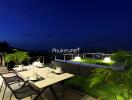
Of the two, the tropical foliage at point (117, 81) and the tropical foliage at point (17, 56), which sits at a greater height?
the tropical foliage at point (17, 56)

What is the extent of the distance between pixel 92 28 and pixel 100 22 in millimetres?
1285

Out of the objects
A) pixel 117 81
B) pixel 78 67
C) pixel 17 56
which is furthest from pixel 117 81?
A: pixel 17 56

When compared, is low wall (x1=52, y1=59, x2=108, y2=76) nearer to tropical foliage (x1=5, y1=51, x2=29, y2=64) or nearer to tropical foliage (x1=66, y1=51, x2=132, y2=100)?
tropical foliage (x1=5, y1=51, x2=29, y2=64)

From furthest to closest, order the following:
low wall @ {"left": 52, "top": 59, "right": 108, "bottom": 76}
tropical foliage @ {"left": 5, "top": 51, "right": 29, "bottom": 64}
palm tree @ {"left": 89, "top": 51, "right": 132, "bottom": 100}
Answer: tropical foliage @ {"left": 5, "top": 51, "right": 29, "bottom": 64} → low wall @ {"left": 52, "top": 59, "right": 108, "bottom": 76} → palm tree @ {"left": 89, "top": 51, "right": 132, "bottom": 100}

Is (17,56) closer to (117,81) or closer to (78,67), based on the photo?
(78,67)

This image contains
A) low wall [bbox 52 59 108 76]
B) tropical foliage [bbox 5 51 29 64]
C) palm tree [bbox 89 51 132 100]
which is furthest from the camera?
tropical foliage [bbox 5 51 29 64]

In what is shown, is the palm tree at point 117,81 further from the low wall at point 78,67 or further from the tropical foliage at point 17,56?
the tropical foliage at point 17,56

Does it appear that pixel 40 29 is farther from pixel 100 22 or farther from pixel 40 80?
pixel 40 80

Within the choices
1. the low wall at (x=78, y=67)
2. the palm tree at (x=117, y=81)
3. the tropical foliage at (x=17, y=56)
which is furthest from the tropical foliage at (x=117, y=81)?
the tropical foliage at (x=17, y=56)

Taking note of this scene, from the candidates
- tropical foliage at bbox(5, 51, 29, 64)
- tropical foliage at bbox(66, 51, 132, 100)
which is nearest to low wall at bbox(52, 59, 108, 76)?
tropical foliage at bbox(5, 51, 29, 64)

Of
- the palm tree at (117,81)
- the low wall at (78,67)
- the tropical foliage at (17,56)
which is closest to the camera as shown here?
the palm tree at (117,81)

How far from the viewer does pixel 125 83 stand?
2.43 meters

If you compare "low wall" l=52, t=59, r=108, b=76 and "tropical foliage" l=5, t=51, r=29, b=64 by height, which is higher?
"tropical foliage" l=5, t=51, r=29, b=64

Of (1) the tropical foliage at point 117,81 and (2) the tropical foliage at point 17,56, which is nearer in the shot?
(1) the tropical foliage at point 117,81
